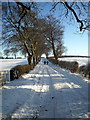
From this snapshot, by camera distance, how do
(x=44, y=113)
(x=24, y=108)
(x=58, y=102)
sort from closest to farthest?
(x=44, y=113) → (x=24, y=108) → (x=58, y=102)

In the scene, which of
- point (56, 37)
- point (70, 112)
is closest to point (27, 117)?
point (70, 112)

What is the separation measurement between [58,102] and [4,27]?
12730mm

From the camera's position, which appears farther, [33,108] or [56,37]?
[56,37]

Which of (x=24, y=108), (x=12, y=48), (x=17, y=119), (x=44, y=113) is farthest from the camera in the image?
(x=12, y=48)

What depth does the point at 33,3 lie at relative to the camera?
754 cm

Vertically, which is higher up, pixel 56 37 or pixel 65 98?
pixel 56 37

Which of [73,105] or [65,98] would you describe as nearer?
[73,105]

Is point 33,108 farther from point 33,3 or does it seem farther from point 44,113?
point 33,3

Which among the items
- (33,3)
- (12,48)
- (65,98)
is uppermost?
(33,3)

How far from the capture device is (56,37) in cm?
3272

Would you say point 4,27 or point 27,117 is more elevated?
point 4,27

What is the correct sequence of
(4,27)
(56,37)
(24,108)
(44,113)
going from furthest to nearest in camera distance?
(56,37) → (4,27) → (24,108) → (44,113)

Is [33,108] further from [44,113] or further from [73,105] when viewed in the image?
[73,105]

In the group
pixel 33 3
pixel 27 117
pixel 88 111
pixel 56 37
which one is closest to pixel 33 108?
pixel 27 117
